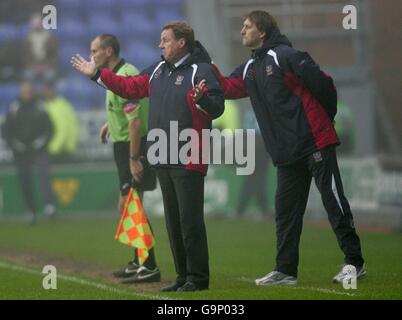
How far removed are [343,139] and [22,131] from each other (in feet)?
19.1

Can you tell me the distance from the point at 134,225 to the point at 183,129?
184 cm

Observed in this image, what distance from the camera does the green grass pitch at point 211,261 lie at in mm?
9461

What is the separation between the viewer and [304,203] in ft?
32.9

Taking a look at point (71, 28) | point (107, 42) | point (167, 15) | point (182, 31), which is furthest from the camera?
point (167, 15)

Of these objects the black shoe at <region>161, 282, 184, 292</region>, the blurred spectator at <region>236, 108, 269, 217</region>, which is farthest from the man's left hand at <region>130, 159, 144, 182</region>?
the blurred spectator at <region>236, 108, 269, 217</region>

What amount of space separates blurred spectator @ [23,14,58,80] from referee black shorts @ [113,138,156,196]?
11.4 meters

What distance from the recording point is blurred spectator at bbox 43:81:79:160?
71.1 ft

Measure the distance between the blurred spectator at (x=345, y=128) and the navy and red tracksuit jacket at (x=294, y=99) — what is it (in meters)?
11.2

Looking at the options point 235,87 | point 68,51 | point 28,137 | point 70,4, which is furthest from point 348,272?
point 70,4

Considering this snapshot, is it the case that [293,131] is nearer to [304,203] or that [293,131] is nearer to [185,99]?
[304,203]

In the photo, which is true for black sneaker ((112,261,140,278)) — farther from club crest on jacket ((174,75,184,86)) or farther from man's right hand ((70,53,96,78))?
Result: club crest on jacket ((174,75,184,86))

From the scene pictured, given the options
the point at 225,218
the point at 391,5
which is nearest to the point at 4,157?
the point at 225,218

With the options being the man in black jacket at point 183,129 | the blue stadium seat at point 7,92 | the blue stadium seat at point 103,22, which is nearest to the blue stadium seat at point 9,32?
the blue stadium seat at point 7,92

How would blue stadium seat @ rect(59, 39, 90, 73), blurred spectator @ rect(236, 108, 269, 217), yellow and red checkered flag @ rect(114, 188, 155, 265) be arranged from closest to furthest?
yellow and red checkered flag @ rect(114, 188, 155, 265) → blurred spectator @ rect(236, 108, 269, 217) → blue stadium seat @ rect(59, 39, 90, 73)
